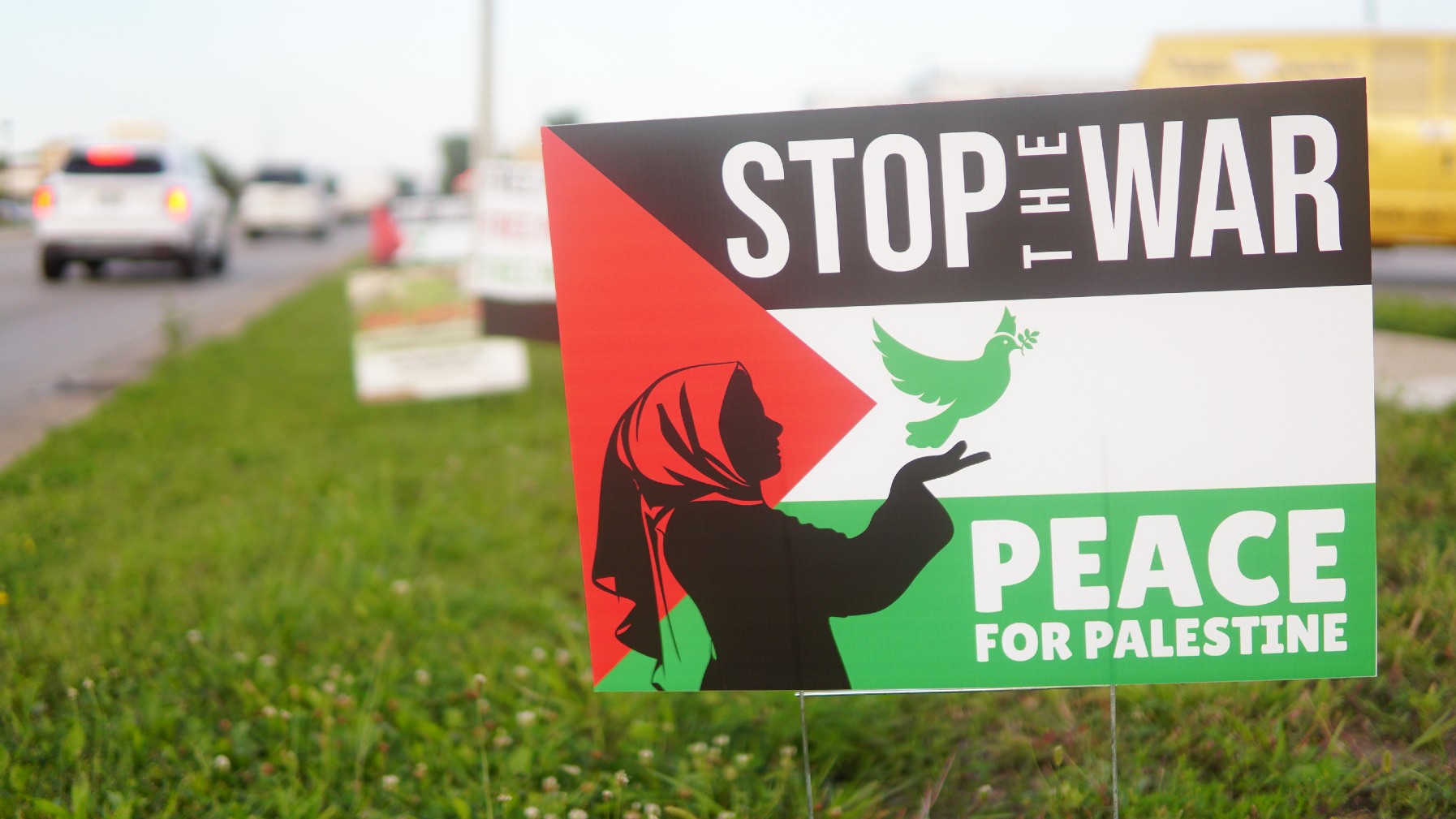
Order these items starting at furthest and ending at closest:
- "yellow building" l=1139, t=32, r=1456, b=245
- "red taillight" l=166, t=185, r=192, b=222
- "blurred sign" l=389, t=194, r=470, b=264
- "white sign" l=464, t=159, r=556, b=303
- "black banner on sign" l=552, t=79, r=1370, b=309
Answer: "red taillight" l=166, t=185, r=192, b=222
"yellow building" l=1139, t=32, r=1456, b=245
"blurred sign" l=389, t=194, r=470, b=264
"white sign" l=464, t=159, r=556, b=303
"black banner on sign" l=552, t=79, r=1370, b=309

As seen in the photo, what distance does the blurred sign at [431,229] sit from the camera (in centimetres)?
684

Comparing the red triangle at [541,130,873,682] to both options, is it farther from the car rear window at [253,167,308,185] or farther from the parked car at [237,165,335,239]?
the car rear window at [253,167,308,185]

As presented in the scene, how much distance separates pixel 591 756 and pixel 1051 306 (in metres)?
1.36

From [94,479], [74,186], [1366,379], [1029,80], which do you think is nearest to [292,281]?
[74,186]

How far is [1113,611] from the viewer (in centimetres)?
185

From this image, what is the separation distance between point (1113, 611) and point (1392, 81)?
9.30m

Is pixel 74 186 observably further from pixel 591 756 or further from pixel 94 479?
pixel 591 756

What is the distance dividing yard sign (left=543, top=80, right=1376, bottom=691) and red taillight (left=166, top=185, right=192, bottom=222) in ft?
45.0

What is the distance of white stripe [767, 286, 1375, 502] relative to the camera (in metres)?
1.77

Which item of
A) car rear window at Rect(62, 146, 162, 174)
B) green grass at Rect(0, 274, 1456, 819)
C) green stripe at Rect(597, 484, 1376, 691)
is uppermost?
car rear window at Rect(62, 146, 162, 174)

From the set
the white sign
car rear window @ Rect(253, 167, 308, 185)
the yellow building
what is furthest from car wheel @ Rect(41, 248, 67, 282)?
car rear window @ Rect(253, 167, 308, 185)

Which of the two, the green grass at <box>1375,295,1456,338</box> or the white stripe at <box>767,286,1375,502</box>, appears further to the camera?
A: the green grass at <box>1375,295,1456,338</box>

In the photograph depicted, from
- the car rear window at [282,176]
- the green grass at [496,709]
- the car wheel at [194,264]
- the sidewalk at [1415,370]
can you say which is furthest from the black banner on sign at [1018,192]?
the car rear window at [282,176]

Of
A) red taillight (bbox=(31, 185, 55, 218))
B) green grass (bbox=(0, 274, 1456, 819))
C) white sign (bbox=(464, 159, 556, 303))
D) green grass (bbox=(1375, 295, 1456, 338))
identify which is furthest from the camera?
red taillight (bbox=(31, 185, 55, 218))
